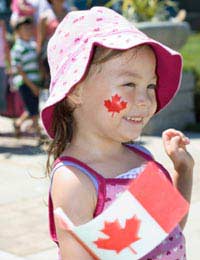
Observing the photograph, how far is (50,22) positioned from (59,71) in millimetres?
6128

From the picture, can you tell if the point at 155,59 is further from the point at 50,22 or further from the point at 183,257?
the point at 50,22

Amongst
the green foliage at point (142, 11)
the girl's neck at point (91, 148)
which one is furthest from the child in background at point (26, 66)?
the girl's neck at point (91, 148)

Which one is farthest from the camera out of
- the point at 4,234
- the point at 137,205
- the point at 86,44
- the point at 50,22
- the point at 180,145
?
the point at 50,22

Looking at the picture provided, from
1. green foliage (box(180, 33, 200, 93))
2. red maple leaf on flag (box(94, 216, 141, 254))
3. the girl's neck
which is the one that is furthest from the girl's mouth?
green foliage (box(180, 33, 200, 93))

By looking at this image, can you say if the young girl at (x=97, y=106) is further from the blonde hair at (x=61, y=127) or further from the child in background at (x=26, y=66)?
the child in background at (x=26, y=66)

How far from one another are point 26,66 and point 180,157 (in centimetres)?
588

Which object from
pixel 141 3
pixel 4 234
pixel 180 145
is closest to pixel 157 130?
pixel 141 3

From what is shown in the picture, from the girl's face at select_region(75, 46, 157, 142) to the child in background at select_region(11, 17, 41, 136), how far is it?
591 centimetres

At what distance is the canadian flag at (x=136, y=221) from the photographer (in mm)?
1982

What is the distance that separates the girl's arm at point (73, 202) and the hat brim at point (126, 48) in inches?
9.2

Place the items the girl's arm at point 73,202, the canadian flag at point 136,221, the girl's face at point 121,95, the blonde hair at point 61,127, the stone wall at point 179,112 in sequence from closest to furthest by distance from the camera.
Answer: the canadian flag at point 136,221 → the girl's arm at point 73,202 → the girl's face at point 121,95 → the blonde hair at point 61,127 → the stone wall at point 179,112

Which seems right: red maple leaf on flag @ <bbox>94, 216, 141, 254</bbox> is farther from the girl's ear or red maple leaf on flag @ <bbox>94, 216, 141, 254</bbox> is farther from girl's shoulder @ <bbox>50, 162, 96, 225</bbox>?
the girl's ear

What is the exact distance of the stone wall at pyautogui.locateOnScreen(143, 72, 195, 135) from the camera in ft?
27.8

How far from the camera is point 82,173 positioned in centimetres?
222
